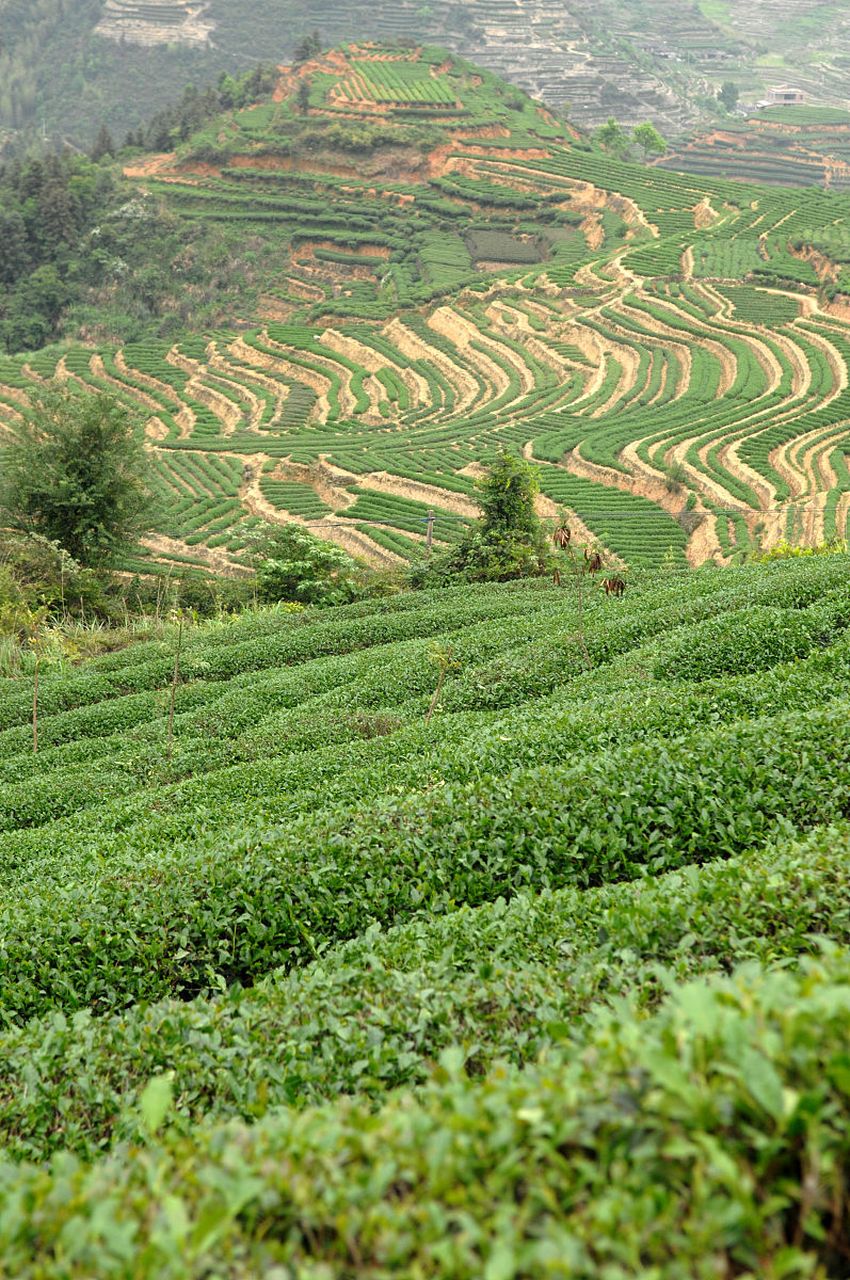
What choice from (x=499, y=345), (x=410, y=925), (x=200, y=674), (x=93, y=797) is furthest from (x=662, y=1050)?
(x=499, y=345)

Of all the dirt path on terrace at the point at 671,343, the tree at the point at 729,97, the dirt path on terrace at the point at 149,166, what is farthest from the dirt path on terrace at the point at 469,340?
the tree at the point at 729,97

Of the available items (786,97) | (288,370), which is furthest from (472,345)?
(786,97)

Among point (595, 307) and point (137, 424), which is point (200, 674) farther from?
point (595, 307)

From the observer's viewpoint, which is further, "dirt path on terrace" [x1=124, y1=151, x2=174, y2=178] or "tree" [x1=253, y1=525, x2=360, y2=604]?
"dirt path on terrace" [x1=124, y1=151, x2=174, y2=178]

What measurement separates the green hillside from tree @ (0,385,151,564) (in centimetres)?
1711

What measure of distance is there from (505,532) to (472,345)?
47.2 metres

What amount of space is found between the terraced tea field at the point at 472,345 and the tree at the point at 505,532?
11751 millimetres

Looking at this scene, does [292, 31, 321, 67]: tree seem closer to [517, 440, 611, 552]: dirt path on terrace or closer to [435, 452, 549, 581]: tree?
[517, 440, 611, 552]: dirt path on terrace

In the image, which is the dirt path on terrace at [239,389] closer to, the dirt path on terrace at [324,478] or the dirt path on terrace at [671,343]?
the dirt path on terrace at [324,478]

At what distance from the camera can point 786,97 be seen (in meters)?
182

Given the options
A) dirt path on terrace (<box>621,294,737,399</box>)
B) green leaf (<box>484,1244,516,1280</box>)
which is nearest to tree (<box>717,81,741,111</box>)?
dirt path on terrace (<box>621,294,737,399</box>)

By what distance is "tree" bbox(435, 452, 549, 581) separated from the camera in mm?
28891

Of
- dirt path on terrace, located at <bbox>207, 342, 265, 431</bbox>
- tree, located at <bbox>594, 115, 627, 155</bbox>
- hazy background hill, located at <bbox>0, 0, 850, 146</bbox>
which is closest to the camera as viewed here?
dirt path on terrace, located at <bbox>207, 342, 265, 431</bbox>

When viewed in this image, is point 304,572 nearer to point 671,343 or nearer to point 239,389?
point 239,389
